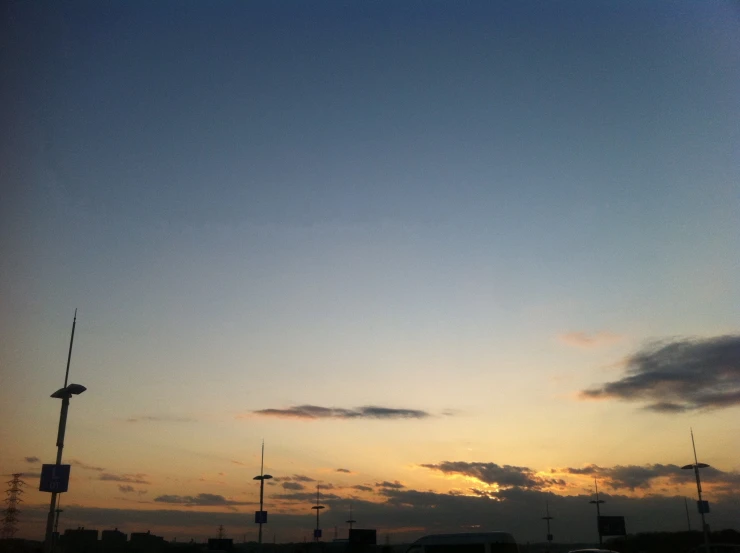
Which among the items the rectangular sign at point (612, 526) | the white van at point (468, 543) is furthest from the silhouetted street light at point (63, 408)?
the rectangular sign at point (612, 526)

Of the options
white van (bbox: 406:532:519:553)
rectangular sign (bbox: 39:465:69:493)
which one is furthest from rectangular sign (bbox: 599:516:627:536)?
rectangular sign (bbox: 39:465:69:493)

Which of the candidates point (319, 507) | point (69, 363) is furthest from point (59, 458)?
point (319, 507)

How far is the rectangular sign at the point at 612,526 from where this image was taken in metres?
68.6

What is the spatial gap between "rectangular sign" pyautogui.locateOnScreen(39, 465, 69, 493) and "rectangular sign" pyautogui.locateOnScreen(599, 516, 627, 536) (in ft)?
185

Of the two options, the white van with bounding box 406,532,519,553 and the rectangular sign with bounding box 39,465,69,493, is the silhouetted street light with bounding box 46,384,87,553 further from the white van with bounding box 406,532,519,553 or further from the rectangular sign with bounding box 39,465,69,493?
the white van with bounding box 406,532,519,553

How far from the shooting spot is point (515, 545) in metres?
29.5

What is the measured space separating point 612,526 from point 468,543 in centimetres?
4709

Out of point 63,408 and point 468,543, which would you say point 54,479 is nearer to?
point 63,408

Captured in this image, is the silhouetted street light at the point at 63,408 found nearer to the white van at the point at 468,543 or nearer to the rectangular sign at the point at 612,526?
the white van at the point at 468,543

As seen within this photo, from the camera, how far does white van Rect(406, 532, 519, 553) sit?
94.7 feet

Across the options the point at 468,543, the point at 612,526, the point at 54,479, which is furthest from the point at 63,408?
the point at 612,526

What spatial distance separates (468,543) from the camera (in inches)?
1152

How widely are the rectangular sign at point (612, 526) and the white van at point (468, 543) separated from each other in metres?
44.7

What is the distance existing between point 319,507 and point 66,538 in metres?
40.2
